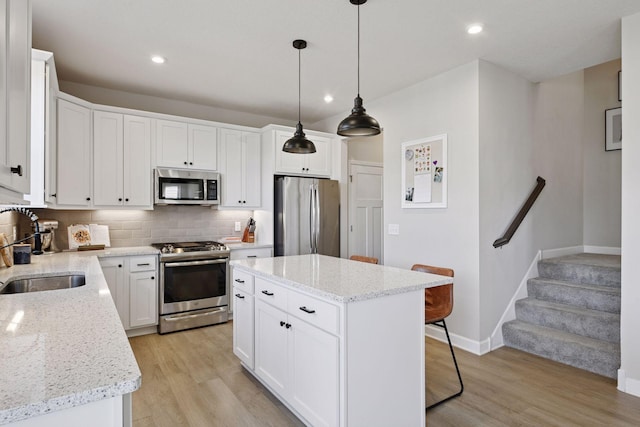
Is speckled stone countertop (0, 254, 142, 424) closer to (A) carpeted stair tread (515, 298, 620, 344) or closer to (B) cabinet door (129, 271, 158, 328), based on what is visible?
(B) cabinet door (129, 271, 158, 328)

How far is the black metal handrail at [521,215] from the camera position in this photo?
349 centimetres

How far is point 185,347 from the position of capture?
11.6 feet

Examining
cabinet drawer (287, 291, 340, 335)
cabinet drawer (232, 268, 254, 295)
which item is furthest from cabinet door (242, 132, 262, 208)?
cabinet drawer (287, 291, 340, 335)

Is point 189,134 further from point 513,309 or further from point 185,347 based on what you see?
point 513,309

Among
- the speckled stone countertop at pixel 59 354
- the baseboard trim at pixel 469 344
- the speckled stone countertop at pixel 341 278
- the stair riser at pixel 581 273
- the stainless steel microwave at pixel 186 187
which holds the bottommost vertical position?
the baseboard trim at pixel 469 344

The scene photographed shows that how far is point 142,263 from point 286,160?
83.6 inches

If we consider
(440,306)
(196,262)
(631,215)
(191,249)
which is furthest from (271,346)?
(631,215)

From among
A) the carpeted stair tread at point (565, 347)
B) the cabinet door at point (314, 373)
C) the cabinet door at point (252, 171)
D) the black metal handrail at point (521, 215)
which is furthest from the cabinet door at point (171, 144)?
the carpeted stair tread at point (565, 347)

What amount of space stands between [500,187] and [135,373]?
11.6 ft

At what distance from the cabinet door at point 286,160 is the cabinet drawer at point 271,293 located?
2.33 meters

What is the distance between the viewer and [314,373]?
2014mm

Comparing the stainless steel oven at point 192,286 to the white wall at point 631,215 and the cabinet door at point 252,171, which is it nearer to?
the cabinet door at point 252,171

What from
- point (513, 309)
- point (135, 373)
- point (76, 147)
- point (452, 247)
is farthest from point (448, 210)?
point (76, 147)

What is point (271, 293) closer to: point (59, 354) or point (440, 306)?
point (440, 306)
